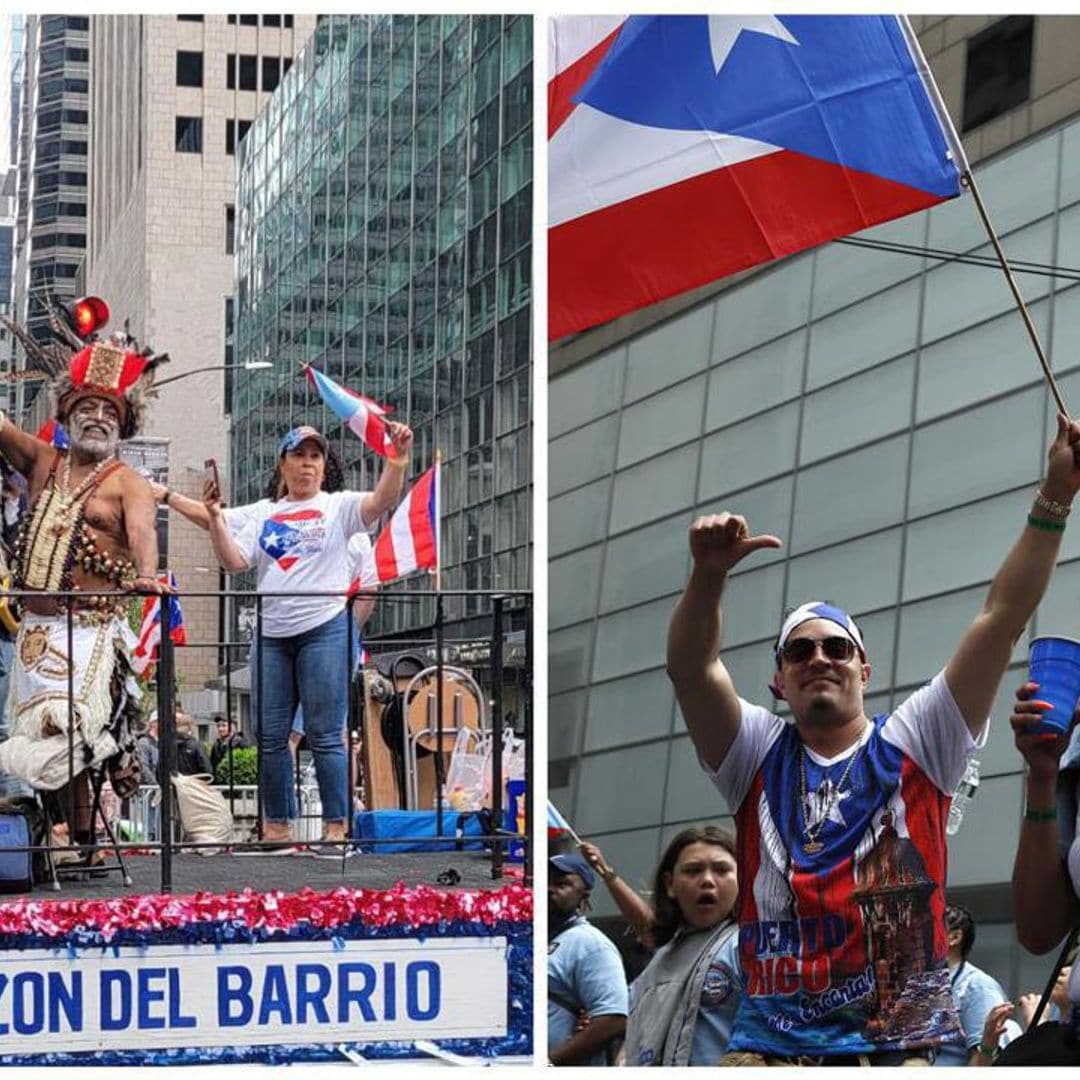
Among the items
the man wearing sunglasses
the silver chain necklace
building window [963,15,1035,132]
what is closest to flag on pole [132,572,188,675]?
the man wearing sunglasses

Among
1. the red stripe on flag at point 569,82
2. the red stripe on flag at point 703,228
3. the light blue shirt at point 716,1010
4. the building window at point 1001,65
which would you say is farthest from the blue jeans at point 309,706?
the building window at point 1001,65

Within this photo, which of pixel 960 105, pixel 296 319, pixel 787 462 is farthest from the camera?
pixel 787 462

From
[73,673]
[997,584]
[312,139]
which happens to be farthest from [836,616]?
[312,139]

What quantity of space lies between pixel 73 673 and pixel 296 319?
4.67 m

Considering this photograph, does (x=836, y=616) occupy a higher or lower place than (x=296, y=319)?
lower

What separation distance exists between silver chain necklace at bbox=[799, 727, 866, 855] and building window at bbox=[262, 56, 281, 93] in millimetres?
3426

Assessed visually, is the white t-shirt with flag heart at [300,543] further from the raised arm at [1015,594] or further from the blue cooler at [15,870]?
the raised arm at [1015,594]

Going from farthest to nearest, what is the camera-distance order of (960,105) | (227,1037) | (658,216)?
(960,105) → (658,216) → (227,1037)

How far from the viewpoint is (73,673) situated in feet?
17.6

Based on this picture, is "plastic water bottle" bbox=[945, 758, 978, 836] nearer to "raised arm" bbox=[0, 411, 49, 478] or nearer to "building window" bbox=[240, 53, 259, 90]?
"raised arm" bbox=[0, 411, 49, 478]

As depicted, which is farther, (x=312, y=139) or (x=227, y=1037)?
(x=312, y=139)

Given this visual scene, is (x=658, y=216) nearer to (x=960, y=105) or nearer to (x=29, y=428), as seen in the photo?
(x=29, y=428)

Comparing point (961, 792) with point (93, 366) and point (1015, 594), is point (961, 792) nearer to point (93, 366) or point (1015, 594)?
point (1015, 594)

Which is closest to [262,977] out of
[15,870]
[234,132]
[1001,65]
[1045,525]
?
[15,870]
